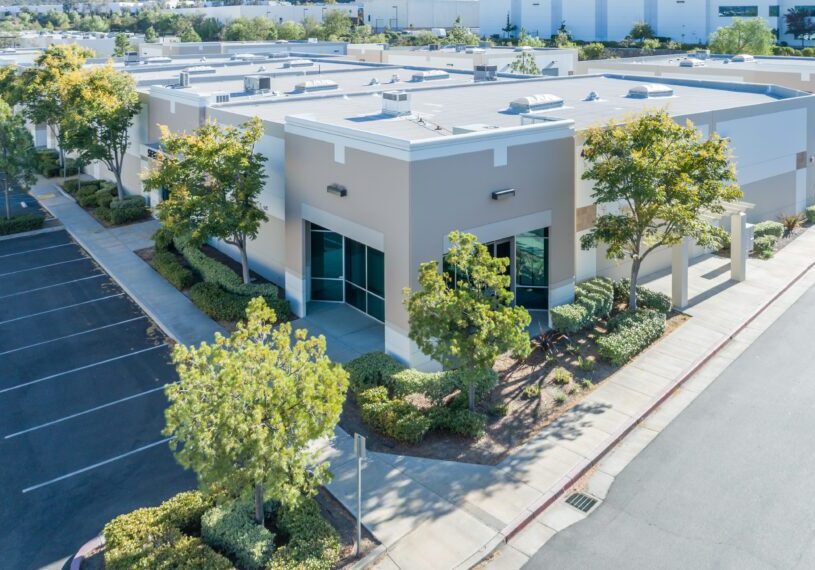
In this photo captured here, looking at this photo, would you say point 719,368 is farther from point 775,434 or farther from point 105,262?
point 105,262

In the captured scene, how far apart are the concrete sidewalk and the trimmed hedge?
12.8 metres

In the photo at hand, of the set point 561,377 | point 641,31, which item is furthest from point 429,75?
point 641,31

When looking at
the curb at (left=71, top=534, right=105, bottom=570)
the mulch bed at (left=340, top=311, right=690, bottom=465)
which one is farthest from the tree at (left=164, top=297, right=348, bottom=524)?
the mulch bed at (left=340, top=311, right=690, bottom=465)

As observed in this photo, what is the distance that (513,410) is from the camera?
18422mm

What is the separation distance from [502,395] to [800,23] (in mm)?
105233

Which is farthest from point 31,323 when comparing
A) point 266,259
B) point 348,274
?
point 348,274

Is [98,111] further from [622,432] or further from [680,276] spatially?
[622,432]

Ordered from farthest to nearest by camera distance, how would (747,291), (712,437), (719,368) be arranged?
Result: (747,291)
(719,368)
(712,437)

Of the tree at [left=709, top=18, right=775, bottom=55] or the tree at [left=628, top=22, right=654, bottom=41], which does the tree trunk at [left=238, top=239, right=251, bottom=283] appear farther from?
the tree at [left=628, top=22, right=654, bottom=41]

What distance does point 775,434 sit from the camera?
56.1ft

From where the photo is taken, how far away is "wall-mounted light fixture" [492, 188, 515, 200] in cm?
2134

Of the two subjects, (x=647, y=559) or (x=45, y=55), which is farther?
(x=45, y=55)

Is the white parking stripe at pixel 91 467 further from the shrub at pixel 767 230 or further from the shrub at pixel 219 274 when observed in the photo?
the shrub at pixel 767 230

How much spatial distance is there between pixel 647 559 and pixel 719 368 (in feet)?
31.6
